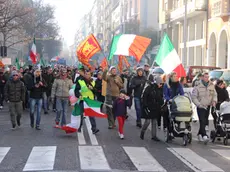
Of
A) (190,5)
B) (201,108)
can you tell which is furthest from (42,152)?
(190,5)

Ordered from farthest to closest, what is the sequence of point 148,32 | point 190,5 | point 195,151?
point 148,32 → point 190,5 → point 195,151

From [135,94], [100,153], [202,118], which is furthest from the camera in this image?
[135,94]

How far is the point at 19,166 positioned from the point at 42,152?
152cm

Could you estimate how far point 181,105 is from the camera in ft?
39.2

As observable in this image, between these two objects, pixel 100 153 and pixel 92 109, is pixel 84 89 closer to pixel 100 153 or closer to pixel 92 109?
pixel 92 109

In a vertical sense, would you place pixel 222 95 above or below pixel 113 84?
below

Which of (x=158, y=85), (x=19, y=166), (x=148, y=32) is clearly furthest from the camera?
(x=148, y=32)

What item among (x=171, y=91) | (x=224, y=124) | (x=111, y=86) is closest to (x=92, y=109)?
(x=111, y=86)

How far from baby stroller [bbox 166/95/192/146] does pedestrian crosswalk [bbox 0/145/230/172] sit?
1.96 ft

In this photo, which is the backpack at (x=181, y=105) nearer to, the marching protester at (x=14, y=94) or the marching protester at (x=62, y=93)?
the marching protester at (x=62, y=93)

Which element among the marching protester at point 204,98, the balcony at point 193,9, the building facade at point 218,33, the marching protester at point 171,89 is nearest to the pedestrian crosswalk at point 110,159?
the marching protester at point 204,98

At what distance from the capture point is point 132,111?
2039 centimetres

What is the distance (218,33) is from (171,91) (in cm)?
2930

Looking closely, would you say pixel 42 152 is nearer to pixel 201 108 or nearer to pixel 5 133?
pixel 5 133
